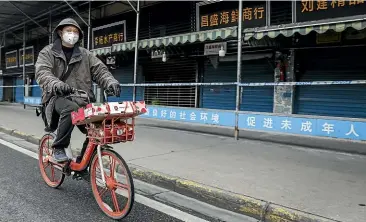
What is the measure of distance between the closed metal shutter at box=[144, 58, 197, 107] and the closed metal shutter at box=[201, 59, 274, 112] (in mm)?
615

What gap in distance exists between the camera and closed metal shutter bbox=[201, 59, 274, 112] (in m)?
10.0

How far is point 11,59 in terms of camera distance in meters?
22.2

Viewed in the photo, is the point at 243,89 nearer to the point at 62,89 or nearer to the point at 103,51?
the point at 103,51

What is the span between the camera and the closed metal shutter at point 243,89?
10.0m

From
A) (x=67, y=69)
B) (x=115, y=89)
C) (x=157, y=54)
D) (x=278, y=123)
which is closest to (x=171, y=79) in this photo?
(x=157, y=54)

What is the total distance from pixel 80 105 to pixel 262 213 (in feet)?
7.35

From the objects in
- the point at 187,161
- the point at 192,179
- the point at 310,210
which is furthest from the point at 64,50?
the point at 310,210

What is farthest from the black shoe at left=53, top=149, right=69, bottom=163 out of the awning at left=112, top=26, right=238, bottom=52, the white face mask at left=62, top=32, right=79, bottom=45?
the awning at left=112, top=26, right=238, bottom=52

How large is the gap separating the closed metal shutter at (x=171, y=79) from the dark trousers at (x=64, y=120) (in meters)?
7.97

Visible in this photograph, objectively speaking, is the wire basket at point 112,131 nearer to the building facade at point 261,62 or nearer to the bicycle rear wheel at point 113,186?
the bicycle rear wheel at point 113,186

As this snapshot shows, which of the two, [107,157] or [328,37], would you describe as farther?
[328,37]

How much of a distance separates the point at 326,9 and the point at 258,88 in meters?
3.14

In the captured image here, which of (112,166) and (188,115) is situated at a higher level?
(188,115)

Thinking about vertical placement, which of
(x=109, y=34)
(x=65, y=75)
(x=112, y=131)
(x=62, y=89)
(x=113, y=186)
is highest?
(x=109, y=34)
